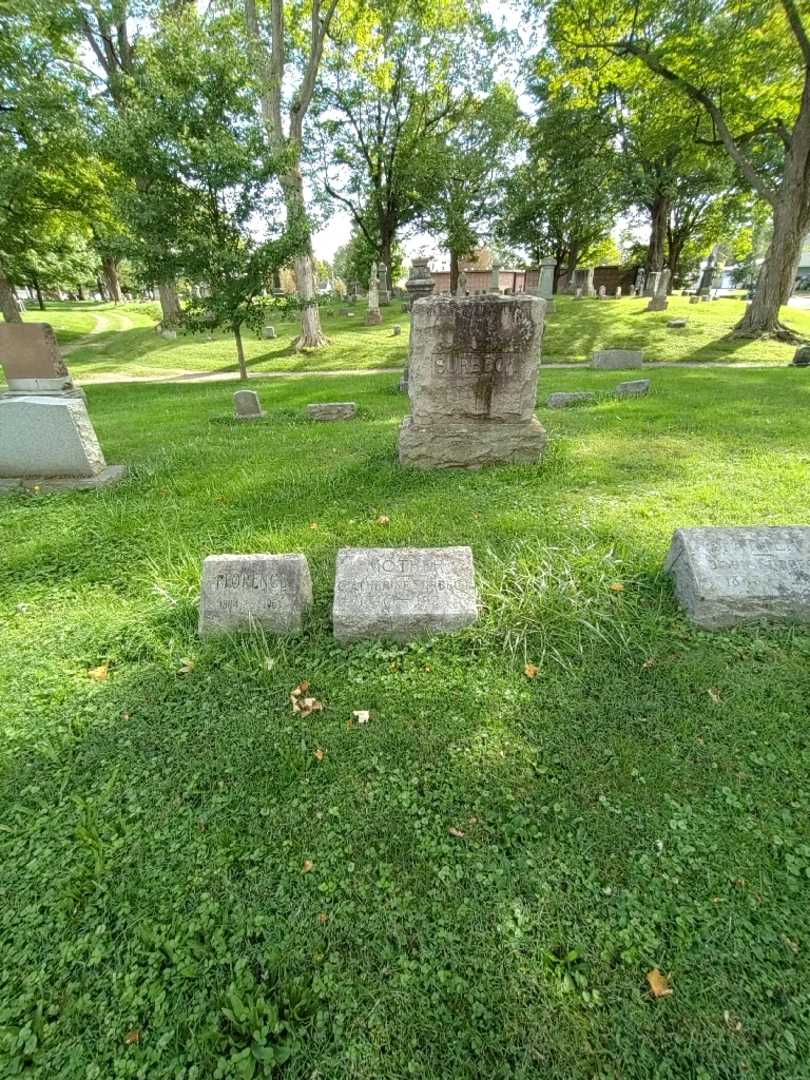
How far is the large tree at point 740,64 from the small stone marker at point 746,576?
1557 cm

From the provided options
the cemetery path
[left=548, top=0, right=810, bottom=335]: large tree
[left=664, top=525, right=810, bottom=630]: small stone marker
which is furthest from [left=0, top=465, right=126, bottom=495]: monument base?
[left=548, top=0, right=810, bottom=335]: large tree

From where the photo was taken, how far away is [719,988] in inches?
58.9

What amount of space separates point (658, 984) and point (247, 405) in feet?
28.5

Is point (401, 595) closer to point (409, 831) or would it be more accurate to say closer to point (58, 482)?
point (409, 831)

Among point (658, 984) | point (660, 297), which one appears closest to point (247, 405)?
point (658, 984)

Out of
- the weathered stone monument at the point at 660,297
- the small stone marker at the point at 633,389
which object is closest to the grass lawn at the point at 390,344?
the weathered stone monument at the point at 660,297

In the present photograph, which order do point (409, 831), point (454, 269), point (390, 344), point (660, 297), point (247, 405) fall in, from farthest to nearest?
1. point (454, 269)
2. point (660, 297)
3. point (390, 344)
4. point (247, 405)
5. point (409, 831)

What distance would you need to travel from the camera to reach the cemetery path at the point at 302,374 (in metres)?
12.7

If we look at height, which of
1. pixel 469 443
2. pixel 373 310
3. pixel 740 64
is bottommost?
pixel 469 443

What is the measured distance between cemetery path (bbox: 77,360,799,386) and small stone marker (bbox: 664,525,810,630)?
34.6ft

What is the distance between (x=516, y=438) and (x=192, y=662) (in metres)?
4.05

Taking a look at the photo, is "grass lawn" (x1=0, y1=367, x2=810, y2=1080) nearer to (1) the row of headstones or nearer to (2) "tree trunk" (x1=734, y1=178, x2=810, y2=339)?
(1) the row of headstones

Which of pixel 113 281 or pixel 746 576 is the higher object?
pixel 113 281

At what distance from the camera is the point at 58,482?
5359 millimetres
